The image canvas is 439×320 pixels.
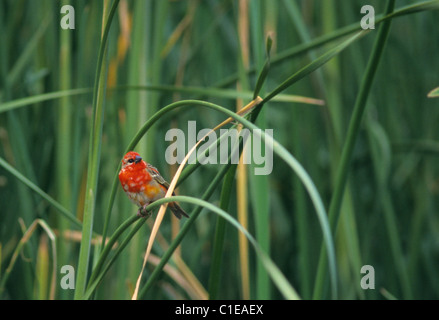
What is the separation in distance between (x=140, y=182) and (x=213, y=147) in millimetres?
203

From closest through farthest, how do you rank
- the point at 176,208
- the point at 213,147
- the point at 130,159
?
the point at 213,147 → the point at 130,159 → the point at 176,208

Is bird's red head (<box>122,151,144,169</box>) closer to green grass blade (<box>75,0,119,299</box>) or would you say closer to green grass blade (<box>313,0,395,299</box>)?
green grass blade (<box>75,0,119,299</box>)

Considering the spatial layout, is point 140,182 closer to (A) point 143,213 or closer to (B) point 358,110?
(A) point 143,213

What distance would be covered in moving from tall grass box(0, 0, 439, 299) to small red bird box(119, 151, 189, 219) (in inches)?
1.8

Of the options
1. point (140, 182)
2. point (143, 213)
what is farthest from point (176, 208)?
point (143, 213)

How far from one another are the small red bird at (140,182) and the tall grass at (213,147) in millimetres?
47

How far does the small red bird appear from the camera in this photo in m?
0.62

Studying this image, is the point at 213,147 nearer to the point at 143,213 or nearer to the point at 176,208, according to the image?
the point at 143,213

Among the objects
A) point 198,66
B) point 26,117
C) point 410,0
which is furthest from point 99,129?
point 410,0

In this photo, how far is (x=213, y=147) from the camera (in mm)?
467

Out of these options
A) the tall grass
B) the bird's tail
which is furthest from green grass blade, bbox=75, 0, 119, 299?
the bird's tail

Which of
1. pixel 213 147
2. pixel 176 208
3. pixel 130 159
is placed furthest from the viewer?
pixel 176 208

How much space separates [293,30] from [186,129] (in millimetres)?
415

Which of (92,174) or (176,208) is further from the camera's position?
(176,208)
